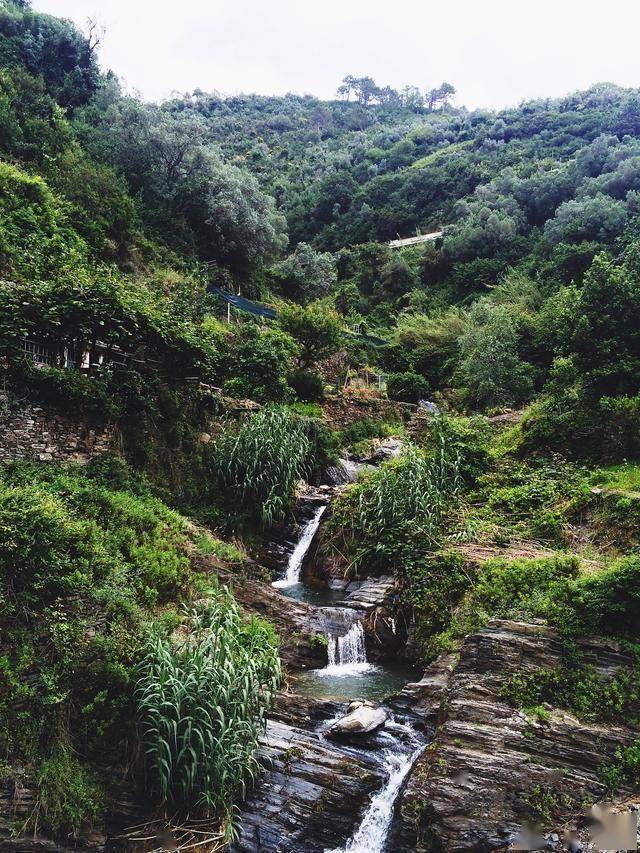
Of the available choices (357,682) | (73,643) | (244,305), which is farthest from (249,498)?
(244,305)

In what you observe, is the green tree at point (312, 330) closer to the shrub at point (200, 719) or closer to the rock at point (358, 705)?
the rock at point (358, 705)

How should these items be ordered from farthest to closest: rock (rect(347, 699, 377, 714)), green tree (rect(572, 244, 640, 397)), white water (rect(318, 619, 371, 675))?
green tree (rect(572, 244, 640, 397)) → white water (rect(318, 619, 371, 675)) → rock (rect(347, 699, 377, 714))

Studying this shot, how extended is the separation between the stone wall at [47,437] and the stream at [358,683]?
4874 millimetres

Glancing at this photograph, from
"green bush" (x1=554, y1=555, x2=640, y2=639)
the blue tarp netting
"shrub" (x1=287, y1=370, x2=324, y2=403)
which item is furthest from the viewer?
the blue tarp netting

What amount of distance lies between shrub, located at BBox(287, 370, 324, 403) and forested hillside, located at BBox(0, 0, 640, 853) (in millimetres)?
85

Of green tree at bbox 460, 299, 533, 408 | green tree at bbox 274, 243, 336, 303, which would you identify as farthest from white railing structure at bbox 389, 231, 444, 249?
green tree at bbox 460, 299, 533, 408

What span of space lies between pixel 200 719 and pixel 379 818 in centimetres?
218

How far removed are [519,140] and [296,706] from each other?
55.8m

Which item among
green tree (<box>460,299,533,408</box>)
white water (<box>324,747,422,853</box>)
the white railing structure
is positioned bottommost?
white water (<box>324,747,422,853</box>)

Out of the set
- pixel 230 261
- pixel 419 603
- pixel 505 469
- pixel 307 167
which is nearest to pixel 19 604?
pixel 419 603

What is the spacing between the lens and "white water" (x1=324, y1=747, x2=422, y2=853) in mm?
5488

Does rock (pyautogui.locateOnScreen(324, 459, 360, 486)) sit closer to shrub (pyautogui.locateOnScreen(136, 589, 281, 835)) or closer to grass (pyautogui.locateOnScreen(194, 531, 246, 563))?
grass (pyautogui.locateOnScreen(194, 531, 246, 563))

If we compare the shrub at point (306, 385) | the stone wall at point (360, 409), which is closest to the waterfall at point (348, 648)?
the stone wall at point (360, 409)

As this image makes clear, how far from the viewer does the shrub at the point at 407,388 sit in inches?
981
